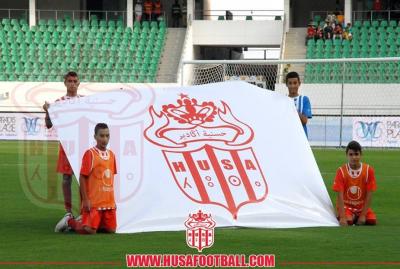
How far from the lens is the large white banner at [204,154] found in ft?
37.3

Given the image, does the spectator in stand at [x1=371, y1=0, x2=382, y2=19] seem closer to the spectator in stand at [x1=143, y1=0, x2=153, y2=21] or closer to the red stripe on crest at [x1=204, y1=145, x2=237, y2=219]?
the spectator in stand at [x1=143, y1=0, x2=153, y2=21]

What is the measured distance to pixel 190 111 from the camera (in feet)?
39.9

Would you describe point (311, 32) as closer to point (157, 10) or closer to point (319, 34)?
point (319, 34)

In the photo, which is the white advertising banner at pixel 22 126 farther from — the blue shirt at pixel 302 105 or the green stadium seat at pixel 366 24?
the blue shirt at pixel 302 105

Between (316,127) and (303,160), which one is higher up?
(303,160)

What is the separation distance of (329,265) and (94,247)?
2368 millimetres

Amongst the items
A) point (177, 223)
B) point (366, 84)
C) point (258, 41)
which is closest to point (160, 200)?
point (177, 223)

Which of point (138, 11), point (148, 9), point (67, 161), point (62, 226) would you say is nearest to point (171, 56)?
point (138, 11)

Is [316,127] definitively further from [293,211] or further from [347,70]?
[293,211]

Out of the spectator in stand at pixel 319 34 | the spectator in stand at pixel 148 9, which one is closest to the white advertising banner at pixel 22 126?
the spectator in stand at pixel 148 9

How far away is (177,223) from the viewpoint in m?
11.2

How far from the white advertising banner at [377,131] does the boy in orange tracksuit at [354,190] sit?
19.5 metres

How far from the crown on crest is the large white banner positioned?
1 centimetres

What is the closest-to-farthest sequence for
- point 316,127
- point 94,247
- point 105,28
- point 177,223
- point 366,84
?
point 94,247 → point 177,223 → point 316,127 → point 366,84 → point 105,28
